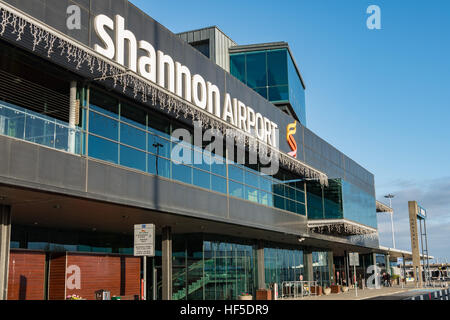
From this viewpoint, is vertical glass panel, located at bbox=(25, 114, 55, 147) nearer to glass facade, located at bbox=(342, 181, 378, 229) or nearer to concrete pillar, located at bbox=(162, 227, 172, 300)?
concrete pillar, located at bbox=(162, 227, 172, 300)

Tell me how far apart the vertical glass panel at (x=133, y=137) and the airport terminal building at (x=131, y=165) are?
0.05 meters

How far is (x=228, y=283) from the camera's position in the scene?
31.4m

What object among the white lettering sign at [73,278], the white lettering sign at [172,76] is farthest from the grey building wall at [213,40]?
the white lettering sign at [73,278]

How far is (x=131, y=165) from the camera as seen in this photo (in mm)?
19656

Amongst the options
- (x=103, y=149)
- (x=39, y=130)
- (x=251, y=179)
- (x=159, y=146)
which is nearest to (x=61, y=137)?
(x=39, y=130)

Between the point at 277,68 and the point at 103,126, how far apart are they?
33313 millimetres

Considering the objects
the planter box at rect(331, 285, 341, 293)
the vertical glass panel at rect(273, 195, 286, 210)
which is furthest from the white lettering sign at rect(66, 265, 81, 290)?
the planter box at rect(331, 285, 341, 293)

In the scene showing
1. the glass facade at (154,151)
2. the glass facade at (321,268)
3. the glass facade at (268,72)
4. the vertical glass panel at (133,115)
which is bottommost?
the glass facade at (321,268)

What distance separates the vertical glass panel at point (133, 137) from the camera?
19.7 metres

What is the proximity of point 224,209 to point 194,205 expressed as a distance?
2.91m

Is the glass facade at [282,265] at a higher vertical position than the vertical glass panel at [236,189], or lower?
lower

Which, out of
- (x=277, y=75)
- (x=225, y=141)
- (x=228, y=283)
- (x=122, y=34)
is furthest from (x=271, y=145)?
(x=277, y=75)

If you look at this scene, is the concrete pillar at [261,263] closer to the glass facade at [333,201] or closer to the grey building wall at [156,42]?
the glass facade at [333,201]
